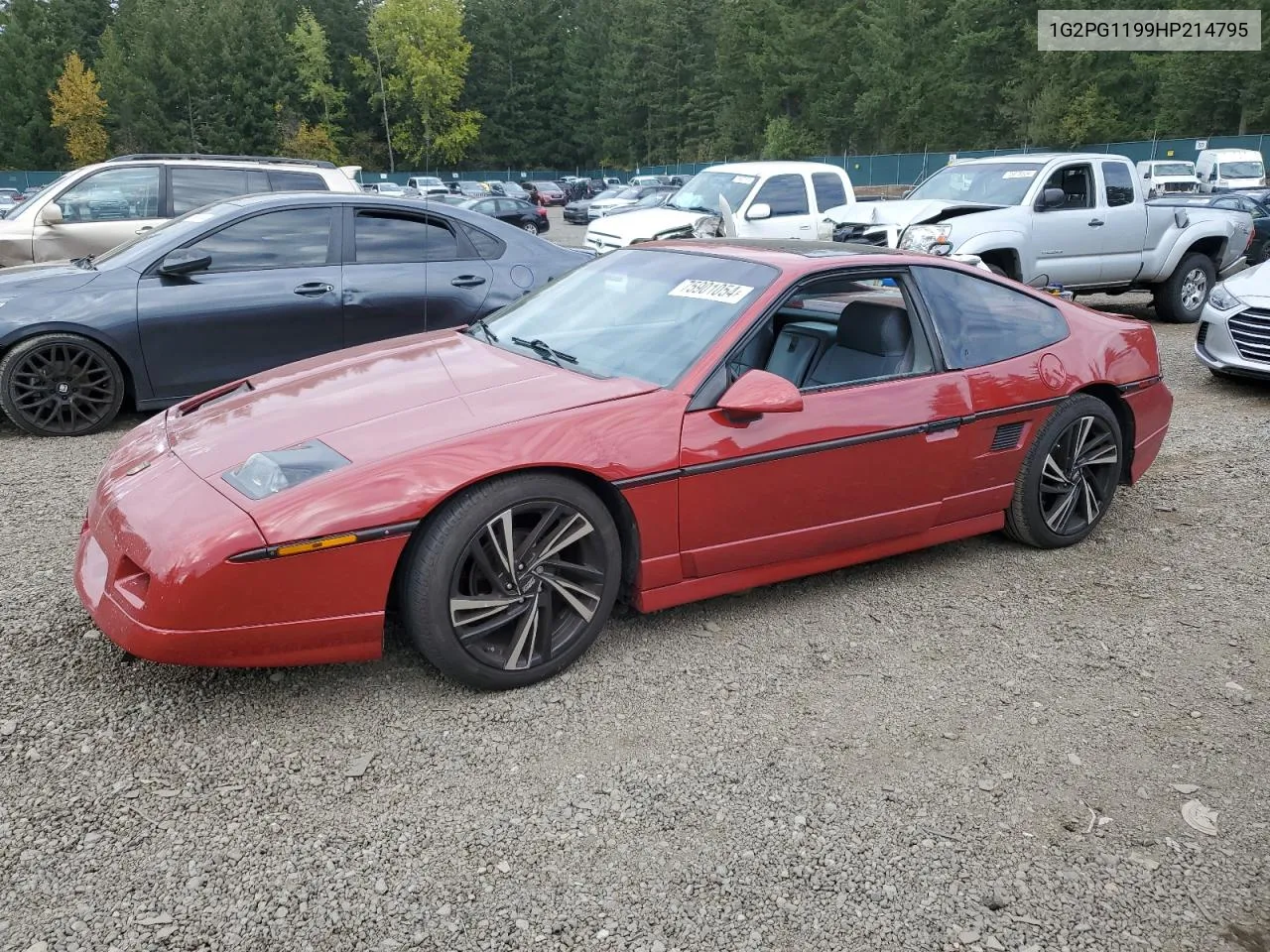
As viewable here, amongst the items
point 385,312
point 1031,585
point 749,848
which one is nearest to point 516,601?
point 749,848

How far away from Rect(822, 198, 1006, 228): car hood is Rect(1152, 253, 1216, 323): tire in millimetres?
2733

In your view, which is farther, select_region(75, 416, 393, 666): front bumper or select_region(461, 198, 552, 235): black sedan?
select_region(461, 198, 552, 235): black sedan

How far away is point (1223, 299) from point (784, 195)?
556cm

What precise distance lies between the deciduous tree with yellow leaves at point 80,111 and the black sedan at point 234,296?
70.1 m

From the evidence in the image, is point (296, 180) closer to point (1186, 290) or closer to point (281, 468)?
point (281, 468)

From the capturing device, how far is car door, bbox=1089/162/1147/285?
1065cm

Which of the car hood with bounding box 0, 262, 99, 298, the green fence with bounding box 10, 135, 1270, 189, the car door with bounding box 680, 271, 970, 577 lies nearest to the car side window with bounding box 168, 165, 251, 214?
the car hood with bounding box 0, 262, 99, 298

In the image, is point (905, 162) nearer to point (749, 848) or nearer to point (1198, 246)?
point (1198, 246)

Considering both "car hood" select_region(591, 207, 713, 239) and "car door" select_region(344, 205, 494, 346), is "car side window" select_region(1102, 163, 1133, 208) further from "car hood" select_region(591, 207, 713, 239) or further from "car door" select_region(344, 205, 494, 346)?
"car door" select_region(344, 205, 494, 346)

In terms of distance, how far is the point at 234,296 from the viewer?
248 inches

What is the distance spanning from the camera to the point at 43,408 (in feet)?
20.2

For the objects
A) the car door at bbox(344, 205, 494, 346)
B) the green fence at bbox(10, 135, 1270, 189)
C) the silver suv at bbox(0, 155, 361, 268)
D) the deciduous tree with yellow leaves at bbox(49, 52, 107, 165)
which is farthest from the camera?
the deciduous tree with yellow leaves at bbox(49, 52, 107, 165)

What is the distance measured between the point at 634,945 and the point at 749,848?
445 millimetres

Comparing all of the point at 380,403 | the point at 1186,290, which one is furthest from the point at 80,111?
the point at 380,403
